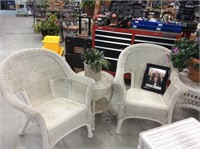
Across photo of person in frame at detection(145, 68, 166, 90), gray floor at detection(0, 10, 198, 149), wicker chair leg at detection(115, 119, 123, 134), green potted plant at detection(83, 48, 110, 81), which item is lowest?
gray floor at detection(0, 10, 198, 149)

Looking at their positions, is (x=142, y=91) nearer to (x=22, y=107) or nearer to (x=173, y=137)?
(x=173, y=137)

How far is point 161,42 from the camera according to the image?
8.75 ft

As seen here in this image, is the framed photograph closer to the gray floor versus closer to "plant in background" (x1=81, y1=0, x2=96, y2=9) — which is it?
the gray floor

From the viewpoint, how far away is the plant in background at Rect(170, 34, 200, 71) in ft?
6.19

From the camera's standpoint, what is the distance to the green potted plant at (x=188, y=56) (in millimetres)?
1886

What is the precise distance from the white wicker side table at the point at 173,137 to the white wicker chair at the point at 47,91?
0.65 meters

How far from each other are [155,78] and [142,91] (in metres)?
0.21

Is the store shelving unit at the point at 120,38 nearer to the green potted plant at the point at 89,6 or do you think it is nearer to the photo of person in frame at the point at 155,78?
the photo of person in frame at the point at 155,78

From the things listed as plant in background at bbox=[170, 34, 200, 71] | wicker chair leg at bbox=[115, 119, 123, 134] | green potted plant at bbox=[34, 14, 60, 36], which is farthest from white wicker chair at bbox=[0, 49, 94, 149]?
green potted plant at bbox=[34, 14, 60, 36]

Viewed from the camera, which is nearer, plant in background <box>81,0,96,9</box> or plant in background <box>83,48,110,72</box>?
plant in background <box>83,48,110,72</box>

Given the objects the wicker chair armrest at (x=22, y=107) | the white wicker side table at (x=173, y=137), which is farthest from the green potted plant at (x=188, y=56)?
the wicker chair armrest at (x=22, y=107)

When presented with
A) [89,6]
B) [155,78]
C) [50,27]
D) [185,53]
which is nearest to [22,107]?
[155,78]

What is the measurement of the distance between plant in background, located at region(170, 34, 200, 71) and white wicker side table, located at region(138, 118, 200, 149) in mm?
672

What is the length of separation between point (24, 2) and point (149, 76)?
686cm
